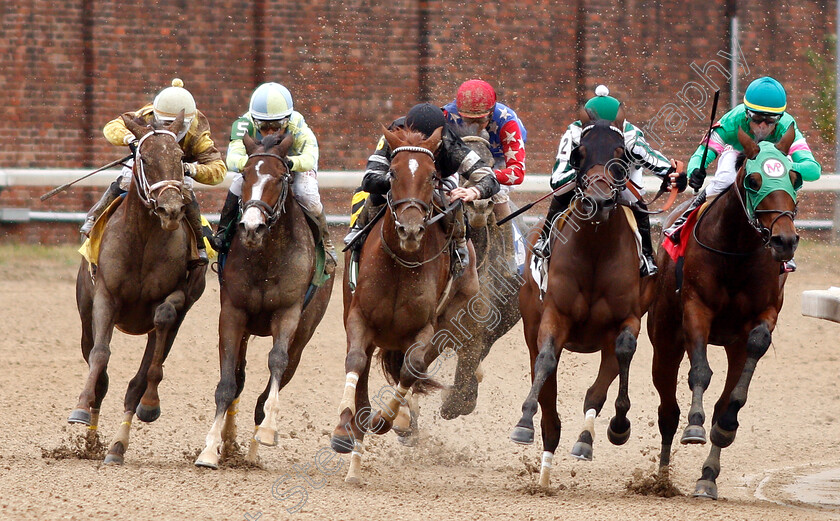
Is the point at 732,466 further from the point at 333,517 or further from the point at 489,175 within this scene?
the point at 333,517

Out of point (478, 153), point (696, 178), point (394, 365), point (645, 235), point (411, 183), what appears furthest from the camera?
point (478, 153)

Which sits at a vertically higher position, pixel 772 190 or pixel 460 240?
pixel 772 190

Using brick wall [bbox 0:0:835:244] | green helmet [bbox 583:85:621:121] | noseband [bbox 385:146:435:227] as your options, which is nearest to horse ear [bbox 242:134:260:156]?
noseband [bbox 385:146:435:227]

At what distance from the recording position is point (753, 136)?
809cm

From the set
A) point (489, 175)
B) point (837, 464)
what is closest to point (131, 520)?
point (489, 175)

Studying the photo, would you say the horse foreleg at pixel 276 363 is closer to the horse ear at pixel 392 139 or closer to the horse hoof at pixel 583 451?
the horse ear at pixel 392 139

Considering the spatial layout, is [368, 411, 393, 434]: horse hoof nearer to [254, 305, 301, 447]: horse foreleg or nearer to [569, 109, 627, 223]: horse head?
[254, 305, 301, 447]: horse foreleg

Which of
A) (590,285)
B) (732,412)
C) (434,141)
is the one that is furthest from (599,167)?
(732,412)

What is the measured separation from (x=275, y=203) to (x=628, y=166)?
2300 millimetres

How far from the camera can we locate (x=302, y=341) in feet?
30.2

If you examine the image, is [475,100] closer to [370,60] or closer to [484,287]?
[484,287]

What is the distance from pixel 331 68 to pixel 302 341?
26.1 feet

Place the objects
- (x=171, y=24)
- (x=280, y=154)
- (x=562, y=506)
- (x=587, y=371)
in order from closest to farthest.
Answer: (x=562, y=506), (x=280, y=154), (x=587, y=371), (x=171, y=24)

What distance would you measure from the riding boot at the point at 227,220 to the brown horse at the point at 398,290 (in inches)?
40.9
